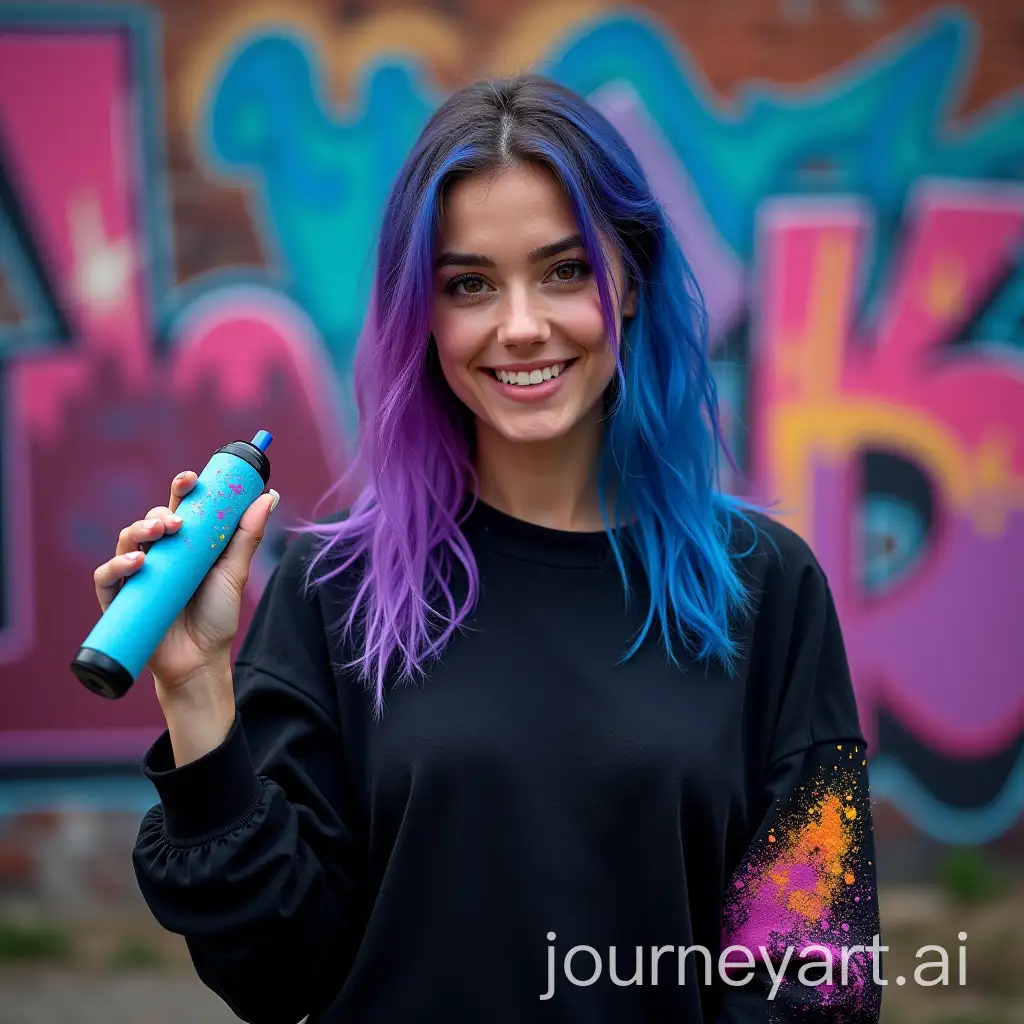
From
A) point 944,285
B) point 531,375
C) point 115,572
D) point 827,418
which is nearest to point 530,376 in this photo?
point 531,375

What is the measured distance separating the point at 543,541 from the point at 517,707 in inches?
10.7

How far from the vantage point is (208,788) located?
4.70 ft

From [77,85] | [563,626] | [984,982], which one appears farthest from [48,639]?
[984,982]

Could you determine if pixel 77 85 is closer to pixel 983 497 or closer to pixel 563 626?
pixel 563 626

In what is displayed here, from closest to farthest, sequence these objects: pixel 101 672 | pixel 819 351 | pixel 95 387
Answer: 1. pixel 101 672
2. pixel 95 387
3. pixel 819 351

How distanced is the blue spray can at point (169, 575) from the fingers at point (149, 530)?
0.01 m

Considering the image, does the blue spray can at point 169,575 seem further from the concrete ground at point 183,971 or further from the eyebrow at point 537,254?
the concrete ground at point 183,971

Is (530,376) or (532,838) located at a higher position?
(530,376)

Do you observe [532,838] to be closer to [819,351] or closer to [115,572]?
[115,572]

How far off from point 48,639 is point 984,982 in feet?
11.4

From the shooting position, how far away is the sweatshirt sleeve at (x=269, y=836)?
Answer: 1436 millimetres

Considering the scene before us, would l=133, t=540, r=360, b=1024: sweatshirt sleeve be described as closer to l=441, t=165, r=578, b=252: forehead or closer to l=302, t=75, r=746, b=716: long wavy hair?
l=302, t=75, r=746, b=716: long wavy hair

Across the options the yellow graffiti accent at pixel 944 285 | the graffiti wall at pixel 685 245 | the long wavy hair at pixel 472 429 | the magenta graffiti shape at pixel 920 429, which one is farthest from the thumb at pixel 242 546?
the yellow graffiti accent at pixel 944 285

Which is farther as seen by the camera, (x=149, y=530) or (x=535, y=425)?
(x=535, y=425)
